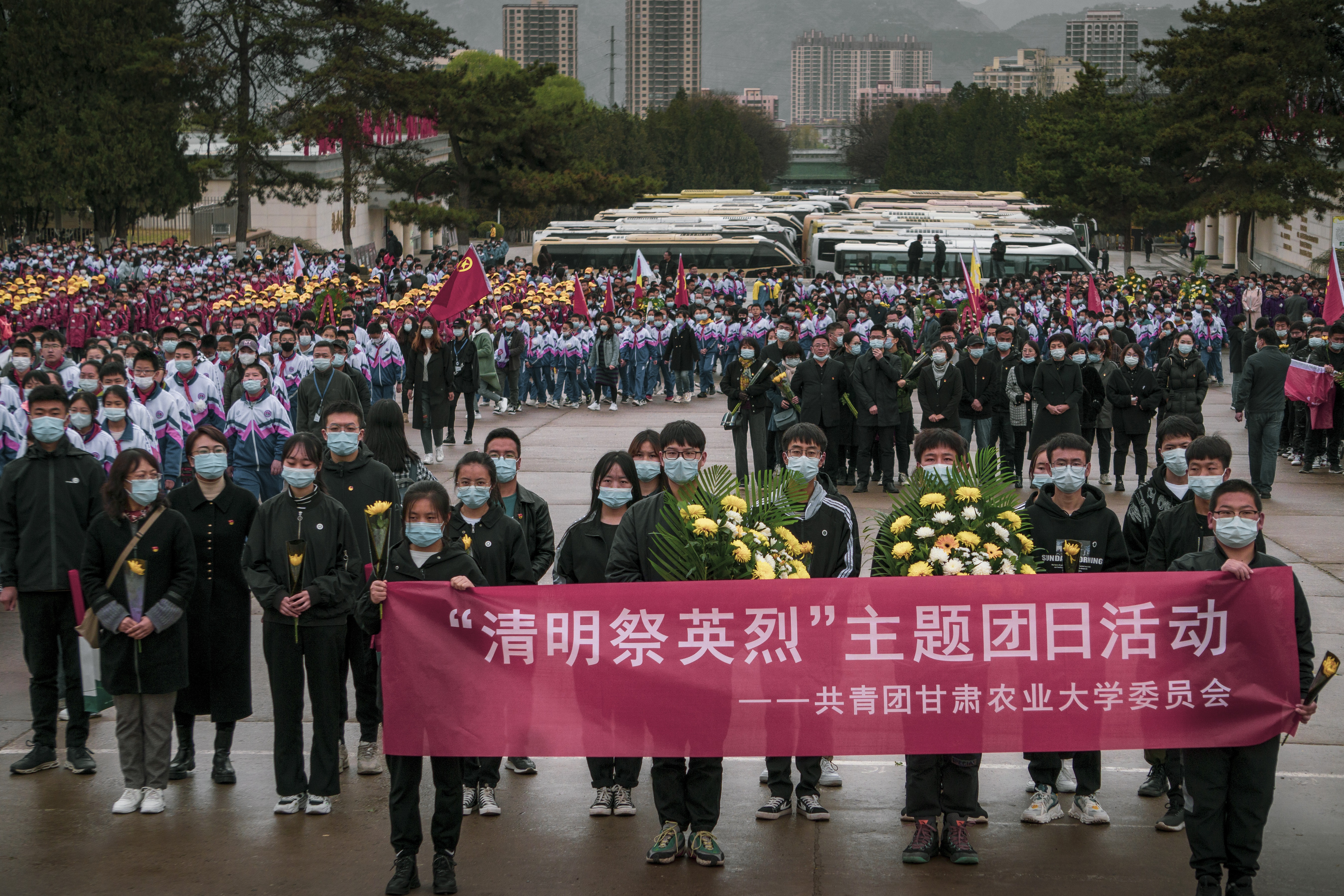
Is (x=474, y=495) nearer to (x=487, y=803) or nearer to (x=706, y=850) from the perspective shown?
(x=487, y=803)

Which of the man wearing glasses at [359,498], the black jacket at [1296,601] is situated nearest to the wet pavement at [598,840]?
the man wearing glasses at [359,498]

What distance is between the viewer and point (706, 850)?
6.01 m

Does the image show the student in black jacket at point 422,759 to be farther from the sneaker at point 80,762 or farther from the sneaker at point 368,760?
the sneaker at point 80,762

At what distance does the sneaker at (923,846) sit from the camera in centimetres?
603

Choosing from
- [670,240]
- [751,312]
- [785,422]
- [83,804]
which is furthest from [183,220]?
[83,804]

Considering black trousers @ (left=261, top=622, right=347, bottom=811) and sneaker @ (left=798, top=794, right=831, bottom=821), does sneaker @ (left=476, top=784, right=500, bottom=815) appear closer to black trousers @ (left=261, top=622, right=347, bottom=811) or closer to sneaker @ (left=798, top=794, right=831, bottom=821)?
black trousers @ (left=261, top=622, right=347, bottom=811)

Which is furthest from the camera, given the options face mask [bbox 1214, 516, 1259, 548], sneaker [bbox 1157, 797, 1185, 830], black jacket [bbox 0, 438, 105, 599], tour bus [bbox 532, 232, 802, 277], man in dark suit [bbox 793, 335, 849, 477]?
tour bus [bbox 532, 232, 802, 277]

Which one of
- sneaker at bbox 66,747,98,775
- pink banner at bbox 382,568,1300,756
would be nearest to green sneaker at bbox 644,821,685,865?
pink banner at bbox 382,568,1300,756

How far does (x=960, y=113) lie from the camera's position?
113 m

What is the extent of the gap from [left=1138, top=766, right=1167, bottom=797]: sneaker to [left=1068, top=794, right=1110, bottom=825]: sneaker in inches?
14.7

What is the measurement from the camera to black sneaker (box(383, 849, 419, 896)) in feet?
18.9

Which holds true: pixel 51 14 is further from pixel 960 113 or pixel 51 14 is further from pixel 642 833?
pixel 960 113

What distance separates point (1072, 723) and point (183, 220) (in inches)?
2392

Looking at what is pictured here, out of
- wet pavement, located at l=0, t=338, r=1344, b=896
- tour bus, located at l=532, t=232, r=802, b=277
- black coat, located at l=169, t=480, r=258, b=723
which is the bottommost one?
wet pavement, located at l=0, t=338, r=1344, b=896
